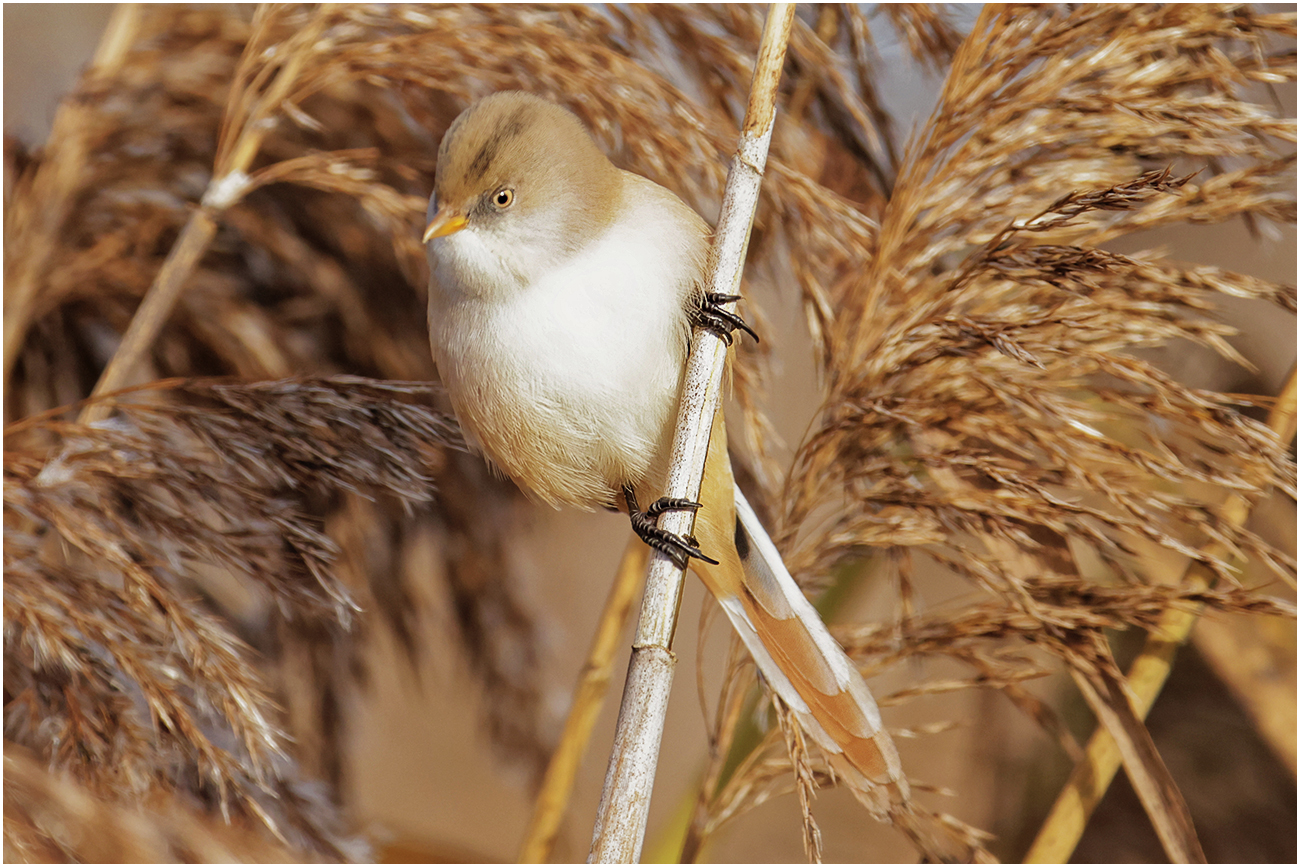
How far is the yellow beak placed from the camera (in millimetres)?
660

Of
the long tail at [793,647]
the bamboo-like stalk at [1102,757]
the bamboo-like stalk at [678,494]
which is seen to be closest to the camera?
the bamboo-like stalk at [678,494]

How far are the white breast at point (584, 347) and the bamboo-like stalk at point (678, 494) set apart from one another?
40mm

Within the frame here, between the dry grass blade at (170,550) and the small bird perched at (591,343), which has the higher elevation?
the small bird perched at (591,343)

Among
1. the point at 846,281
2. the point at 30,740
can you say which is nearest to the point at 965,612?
the point at 846,281

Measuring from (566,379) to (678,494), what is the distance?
0.45 ft

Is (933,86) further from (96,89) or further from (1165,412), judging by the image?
(96,89)

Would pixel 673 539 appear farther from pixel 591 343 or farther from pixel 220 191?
pixel 220 191

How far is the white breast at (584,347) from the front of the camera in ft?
2.27

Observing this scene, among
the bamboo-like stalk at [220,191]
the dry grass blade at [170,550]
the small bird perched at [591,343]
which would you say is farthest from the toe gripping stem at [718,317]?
the bamboo-like stalk at [220,191]

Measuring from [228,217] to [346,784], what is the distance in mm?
854

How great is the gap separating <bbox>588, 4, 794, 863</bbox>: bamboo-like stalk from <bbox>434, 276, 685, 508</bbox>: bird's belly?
4cm

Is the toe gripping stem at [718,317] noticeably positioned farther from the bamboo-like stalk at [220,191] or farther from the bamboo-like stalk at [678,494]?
the bamboo-like stalk at [220,191]

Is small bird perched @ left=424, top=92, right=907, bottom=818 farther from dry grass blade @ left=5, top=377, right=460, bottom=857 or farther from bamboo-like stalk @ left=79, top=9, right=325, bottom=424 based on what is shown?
bamboo-like stalk @ left=79, top=9, right=325, bottom=424

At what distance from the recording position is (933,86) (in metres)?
1.07
